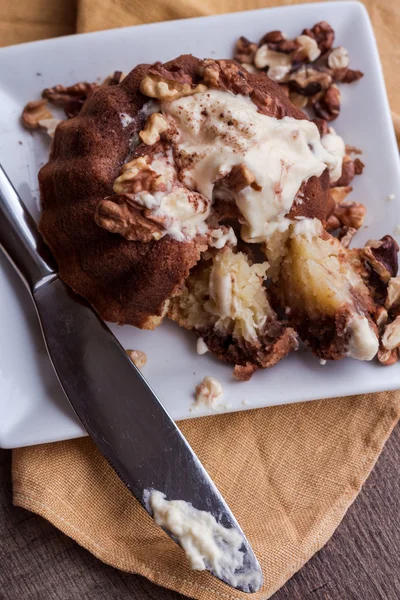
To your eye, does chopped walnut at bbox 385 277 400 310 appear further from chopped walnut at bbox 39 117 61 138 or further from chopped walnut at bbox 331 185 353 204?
chopped walnut at bbox 39 117 61 138

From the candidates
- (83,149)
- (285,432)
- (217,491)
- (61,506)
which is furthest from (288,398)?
(83,149)

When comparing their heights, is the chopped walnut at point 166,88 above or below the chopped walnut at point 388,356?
above

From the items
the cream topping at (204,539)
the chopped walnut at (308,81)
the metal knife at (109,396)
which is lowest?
the cream topping at (204,539)

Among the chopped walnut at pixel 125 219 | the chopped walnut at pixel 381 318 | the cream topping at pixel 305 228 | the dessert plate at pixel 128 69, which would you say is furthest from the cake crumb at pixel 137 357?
the chopped walnut at pixel 381 318

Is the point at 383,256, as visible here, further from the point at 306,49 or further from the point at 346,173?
the point at 306,49

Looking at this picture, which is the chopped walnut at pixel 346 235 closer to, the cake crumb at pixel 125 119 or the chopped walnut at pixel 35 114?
the cake crumb at pixel 125 119
